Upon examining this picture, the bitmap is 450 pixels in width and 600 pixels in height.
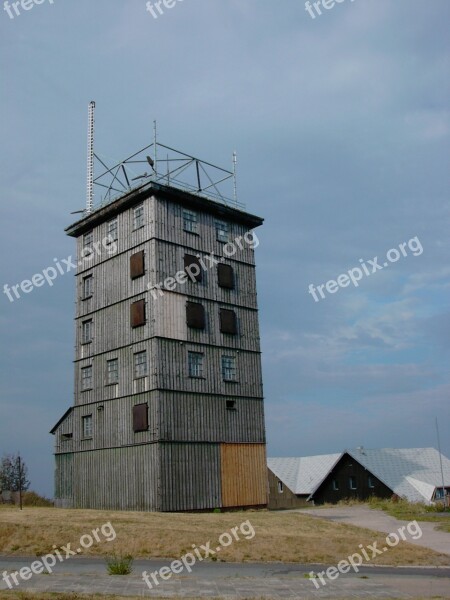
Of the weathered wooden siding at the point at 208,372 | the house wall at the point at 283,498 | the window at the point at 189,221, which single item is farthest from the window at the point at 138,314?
the house wall at the point at 283,498

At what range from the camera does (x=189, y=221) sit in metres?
41.3

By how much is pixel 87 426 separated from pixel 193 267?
12225 mm

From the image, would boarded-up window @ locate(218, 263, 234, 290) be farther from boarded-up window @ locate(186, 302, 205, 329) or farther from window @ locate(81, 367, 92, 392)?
window @ locate(81, 367, 92, 392)

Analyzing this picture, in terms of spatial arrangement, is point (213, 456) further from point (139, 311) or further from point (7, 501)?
point (7, 501)

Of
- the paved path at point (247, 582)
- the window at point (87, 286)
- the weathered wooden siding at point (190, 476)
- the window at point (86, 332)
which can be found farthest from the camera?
the window at point (87, 286)

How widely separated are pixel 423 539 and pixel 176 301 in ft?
64.9

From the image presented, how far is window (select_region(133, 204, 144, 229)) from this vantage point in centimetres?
4034

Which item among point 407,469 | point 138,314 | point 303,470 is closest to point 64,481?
point 138,314

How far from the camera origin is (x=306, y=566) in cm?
1911

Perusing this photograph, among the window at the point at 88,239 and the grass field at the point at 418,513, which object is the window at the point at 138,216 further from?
the grass field at the point at 418,513

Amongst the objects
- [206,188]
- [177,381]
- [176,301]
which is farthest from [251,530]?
[206,188]

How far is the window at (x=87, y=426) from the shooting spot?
41.3 meters

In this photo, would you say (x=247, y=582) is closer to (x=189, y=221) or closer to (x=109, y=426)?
(x=109, y=426)

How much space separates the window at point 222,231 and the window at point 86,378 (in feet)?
39.5
